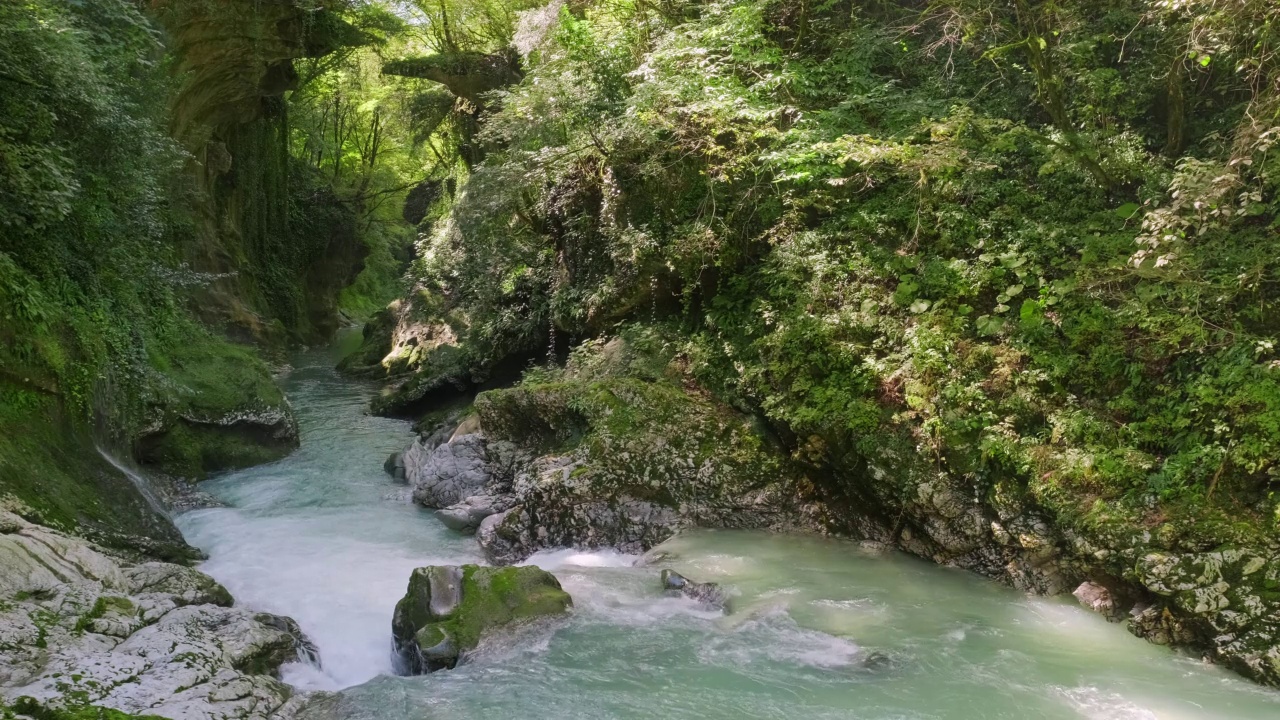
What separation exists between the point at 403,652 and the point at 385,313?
58.9ft

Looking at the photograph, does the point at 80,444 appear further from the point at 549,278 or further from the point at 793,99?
the point at 793,99

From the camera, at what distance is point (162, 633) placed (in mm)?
5055

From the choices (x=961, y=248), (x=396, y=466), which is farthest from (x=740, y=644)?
(x=396, y=466)

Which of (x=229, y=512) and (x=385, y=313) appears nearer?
(x=229, y=512)

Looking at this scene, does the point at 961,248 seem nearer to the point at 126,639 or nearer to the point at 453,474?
the point at 453,474

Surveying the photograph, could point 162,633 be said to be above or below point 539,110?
below

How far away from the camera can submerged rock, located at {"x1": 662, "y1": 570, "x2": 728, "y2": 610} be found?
661cm

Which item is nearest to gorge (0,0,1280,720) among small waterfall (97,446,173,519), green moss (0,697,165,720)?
green moss (0,697,165,720)

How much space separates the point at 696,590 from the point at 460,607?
1.96 m

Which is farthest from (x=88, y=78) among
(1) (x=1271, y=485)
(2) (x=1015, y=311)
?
(1) (x=1271, y=485)

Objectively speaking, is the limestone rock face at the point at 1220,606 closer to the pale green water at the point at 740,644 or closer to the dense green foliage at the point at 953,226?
the pale green water at the point at 740,644

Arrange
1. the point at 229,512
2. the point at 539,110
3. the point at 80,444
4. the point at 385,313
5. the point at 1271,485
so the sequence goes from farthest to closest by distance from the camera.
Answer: the point at 385,313 → the point at 539,110 → the point at 229,512 → the point at 80,444 → the point at 1271,485

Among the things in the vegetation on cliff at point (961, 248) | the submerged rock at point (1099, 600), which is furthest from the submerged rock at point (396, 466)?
the submerged rock at point (1099, 600)

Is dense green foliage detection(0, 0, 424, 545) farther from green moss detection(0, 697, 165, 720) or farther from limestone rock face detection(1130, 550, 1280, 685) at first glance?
A: limestone rock face detection(1130, 550, 1280, 685)
